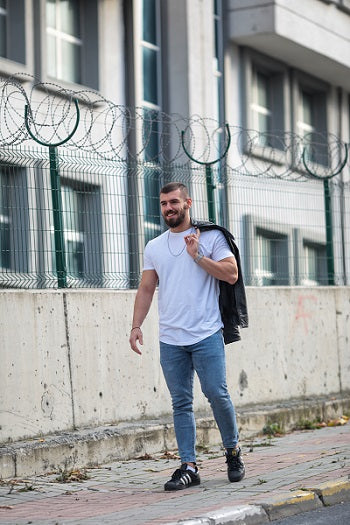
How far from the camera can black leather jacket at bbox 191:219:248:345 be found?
898 cm

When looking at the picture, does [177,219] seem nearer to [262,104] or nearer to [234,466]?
[234,466]

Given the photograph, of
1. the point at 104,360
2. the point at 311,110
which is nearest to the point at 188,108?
the point at 311,110

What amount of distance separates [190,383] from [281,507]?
4.53 ft

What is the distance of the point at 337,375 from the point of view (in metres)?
15.0

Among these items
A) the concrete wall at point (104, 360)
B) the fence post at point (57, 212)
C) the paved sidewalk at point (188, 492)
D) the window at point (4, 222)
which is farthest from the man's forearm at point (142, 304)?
the fence post at point (57, 212)

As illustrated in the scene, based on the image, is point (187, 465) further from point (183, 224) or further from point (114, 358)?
point (114, 358)

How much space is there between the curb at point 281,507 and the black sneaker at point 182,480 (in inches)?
35.1

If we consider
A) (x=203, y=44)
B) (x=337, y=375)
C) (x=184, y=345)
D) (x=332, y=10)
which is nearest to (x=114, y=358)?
(x=184, y=345)

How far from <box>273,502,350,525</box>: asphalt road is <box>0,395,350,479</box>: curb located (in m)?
2.65

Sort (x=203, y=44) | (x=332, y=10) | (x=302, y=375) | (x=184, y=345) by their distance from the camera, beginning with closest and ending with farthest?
1. (x=184, y=345)
2. (x=302, y=375)
3. (x=203, y=44)
4. (x=332, y=10)

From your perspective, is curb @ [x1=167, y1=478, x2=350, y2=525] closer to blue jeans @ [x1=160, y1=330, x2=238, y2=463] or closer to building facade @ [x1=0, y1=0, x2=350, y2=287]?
blue jeans @ [x1=160, y1=330, x2=238, y2=463]

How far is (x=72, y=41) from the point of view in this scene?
19.8m

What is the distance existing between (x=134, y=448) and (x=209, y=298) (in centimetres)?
244

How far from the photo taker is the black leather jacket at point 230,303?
29.5ft
